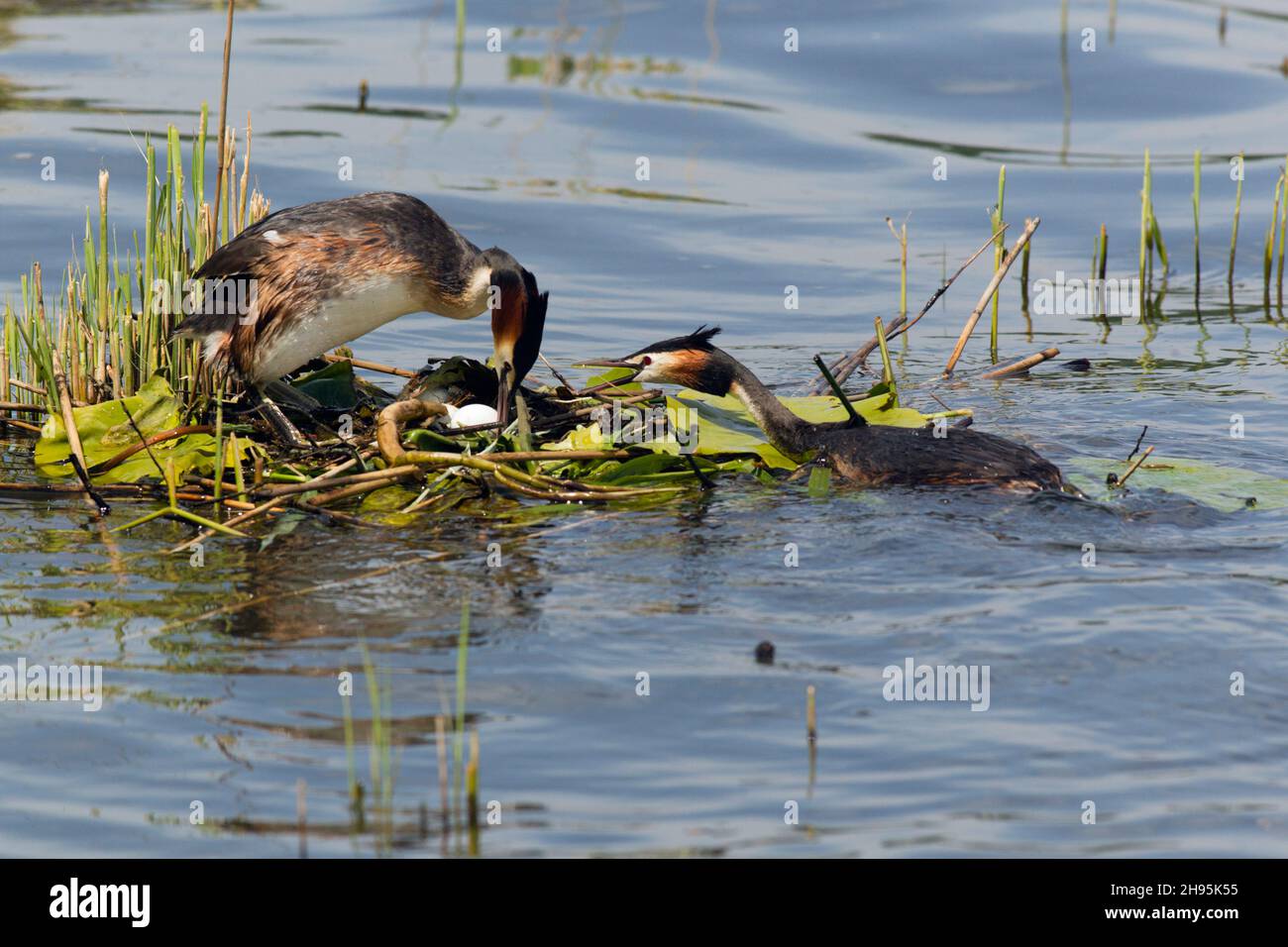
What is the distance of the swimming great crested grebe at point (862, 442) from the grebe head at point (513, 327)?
37cm

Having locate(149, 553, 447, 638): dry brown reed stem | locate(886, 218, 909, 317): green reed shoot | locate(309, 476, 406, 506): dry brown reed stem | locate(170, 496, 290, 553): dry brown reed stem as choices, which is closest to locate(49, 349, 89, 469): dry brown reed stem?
locate(170, 496, 290, 553): dry brown reed stem

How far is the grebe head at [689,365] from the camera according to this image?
24.6 feet

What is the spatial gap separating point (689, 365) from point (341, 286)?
160cm

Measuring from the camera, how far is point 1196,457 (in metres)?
7.77

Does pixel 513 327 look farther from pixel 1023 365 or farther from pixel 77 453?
pixel 1023 365

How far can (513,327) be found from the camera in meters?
7.64

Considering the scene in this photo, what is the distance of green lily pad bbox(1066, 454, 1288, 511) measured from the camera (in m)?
6.99

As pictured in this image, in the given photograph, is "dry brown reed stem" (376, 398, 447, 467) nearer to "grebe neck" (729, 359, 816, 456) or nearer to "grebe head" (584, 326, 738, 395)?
"grebe head" (584, 326, 738, 395)

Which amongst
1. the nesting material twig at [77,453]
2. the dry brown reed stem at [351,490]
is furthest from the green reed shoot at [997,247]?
the nesting material twig at [77,453]

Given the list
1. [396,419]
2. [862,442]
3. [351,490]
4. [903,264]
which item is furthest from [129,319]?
[903,264]

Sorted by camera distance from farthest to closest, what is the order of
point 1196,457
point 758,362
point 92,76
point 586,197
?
1. point 92,76
2. point 586,197
3. point 758,362
4. point 1196,457
